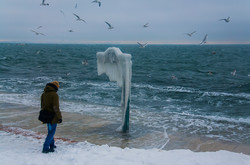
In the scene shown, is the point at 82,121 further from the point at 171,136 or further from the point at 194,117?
the point at 194,117

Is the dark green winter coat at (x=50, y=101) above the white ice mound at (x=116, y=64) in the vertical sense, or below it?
below

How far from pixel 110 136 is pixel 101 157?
3.30 m

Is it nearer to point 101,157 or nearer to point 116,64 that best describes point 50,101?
point 101,157

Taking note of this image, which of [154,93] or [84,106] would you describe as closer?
[84,106]

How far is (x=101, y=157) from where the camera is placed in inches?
266

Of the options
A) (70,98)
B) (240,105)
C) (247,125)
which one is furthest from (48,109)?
(240,105)

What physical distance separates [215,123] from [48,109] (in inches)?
333

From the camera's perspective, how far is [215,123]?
42.2ft

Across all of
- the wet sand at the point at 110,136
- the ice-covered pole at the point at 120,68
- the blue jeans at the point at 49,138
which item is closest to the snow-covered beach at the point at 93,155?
the blue jeans at the point at 49,138

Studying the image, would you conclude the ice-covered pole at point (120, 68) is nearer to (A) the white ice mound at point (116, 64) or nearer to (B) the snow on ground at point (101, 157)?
(A) the white ice mound at point (116, 64)

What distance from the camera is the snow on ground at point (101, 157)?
6.41 m

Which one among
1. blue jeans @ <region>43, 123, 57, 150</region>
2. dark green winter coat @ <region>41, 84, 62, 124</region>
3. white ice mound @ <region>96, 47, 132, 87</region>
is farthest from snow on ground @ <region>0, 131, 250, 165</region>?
white ice mound @ <region>96, 47, 132, 87</region>

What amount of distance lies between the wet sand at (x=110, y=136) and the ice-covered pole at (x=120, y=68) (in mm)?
833

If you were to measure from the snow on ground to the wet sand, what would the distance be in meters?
1.71
